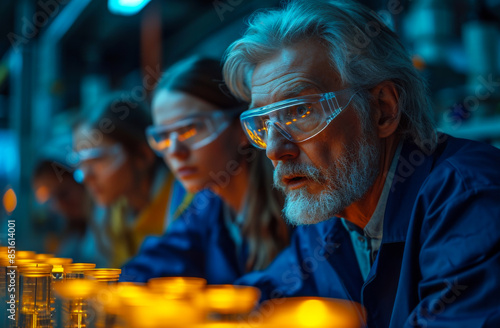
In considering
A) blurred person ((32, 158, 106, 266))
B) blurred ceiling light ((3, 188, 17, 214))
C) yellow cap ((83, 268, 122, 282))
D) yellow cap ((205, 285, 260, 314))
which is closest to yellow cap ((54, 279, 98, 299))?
yellow cap ((83, 268, 122, 282))

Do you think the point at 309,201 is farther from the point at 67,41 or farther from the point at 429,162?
the point at 67,41

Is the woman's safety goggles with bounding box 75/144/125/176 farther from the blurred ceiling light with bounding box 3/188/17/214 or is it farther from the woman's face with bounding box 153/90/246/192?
the blurred ceiling light with bounding box 3/188/17/214

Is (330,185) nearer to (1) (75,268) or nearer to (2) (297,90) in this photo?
(2) (297,90)

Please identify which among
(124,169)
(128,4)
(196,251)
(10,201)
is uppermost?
(128,4)

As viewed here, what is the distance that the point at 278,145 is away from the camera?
1.00 m

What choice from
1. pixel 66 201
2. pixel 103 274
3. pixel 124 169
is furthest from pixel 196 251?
pixel 66 201

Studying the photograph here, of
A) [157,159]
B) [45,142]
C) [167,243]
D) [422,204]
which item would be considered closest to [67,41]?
[45,142]

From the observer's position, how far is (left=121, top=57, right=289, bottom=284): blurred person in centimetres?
178

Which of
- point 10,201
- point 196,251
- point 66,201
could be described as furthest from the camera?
point 10,201

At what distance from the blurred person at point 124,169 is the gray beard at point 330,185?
4.74 ft

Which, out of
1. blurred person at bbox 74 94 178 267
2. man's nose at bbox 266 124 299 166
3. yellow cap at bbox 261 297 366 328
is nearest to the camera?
yellow cap at bbox 261 297 366 328

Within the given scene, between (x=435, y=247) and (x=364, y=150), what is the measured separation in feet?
0.93

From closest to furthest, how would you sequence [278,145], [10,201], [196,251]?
[278,145] → [196,251] → [10,201]

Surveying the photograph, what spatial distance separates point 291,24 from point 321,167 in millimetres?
294
